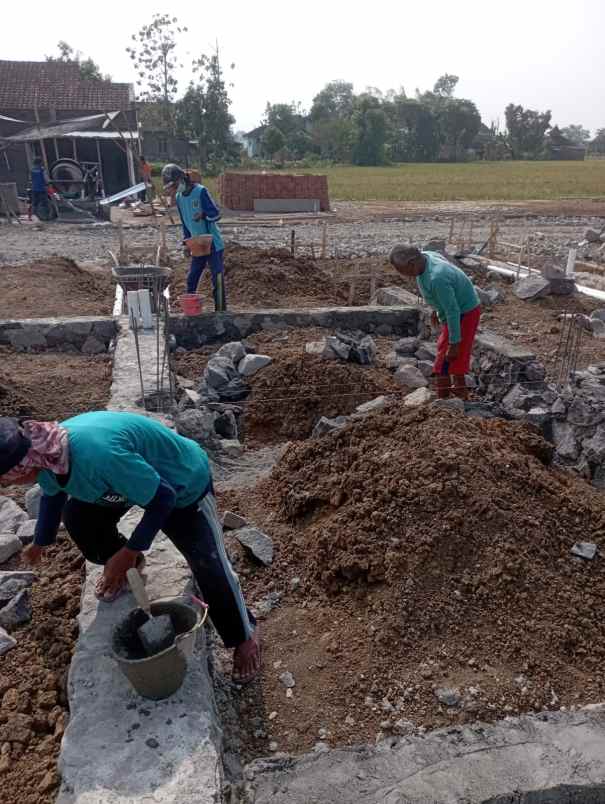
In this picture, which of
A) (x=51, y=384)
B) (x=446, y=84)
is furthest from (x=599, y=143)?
(x=51, y=384)

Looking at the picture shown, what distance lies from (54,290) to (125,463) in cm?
822

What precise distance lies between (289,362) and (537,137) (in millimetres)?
81325

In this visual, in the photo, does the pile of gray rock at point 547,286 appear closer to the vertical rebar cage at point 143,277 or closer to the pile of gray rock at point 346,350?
the pile of gray rock at point 346,350

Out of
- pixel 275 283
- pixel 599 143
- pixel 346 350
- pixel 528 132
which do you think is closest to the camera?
pixel 346 350

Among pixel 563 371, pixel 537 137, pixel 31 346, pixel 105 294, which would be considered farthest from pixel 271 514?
pixel 537 137

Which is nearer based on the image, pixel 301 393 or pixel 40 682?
pixel 40 682

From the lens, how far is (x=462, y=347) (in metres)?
5.61

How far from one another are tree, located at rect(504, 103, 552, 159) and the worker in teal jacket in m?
77.1

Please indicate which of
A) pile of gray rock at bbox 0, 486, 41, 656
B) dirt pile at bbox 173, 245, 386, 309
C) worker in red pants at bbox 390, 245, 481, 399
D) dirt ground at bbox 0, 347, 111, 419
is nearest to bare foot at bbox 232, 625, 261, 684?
pile of gray rock at bbox 0, 486, 41, 656

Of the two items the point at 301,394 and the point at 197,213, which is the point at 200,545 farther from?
the point at 197,213

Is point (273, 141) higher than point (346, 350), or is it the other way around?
point (273, 141)

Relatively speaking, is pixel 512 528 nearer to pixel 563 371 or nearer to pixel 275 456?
pixel 275 456

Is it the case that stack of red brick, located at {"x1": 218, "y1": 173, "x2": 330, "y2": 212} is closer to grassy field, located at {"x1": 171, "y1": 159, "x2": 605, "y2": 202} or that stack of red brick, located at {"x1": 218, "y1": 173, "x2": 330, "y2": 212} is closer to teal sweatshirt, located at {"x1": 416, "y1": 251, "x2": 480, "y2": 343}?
grassy field, located at {"x1": 171, "y1": 159, "x2": 605, "y2": 202}

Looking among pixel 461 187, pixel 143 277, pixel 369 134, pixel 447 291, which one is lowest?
pixel 143 277
